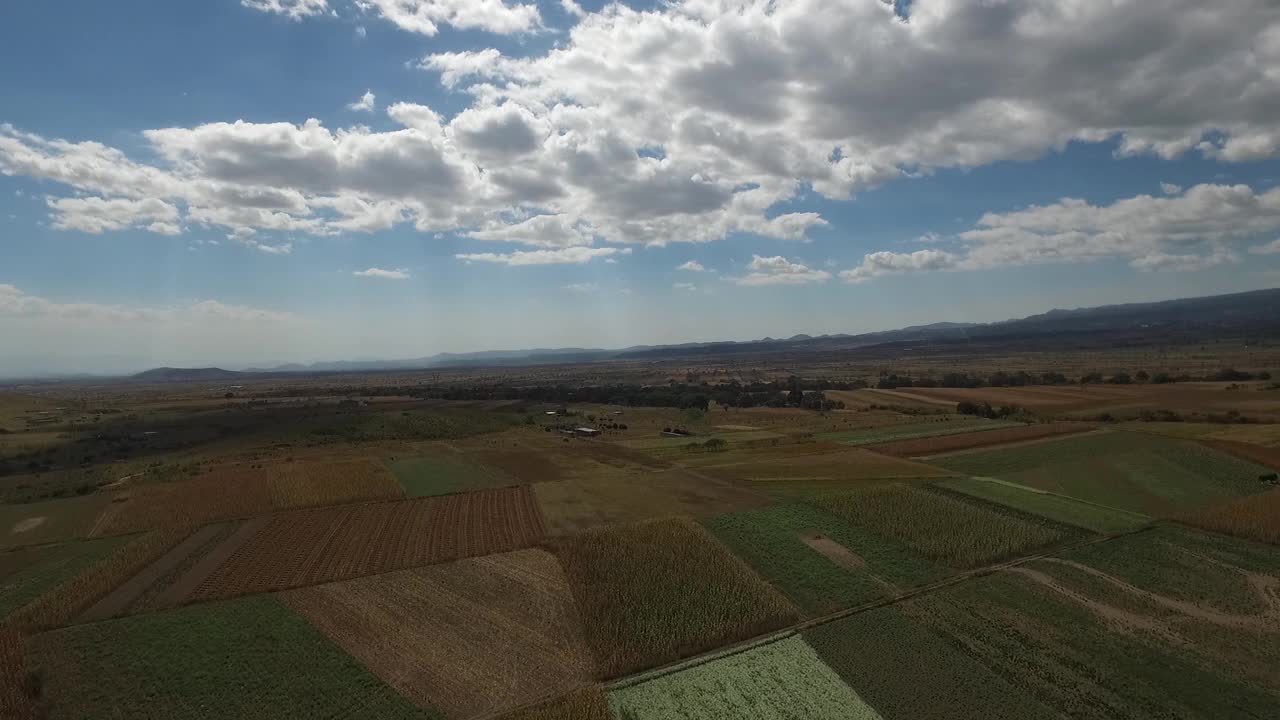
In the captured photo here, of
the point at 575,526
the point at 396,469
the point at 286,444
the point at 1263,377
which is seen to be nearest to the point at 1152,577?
the point at 575,526

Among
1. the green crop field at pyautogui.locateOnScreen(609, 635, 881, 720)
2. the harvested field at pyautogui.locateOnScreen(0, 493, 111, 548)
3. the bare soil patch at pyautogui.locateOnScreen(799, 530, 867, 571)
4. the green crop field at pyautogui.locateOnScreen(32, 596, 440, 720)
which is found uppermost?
the harvested field at pyautogui.locateOnScreen(0, 493, 111, 548)

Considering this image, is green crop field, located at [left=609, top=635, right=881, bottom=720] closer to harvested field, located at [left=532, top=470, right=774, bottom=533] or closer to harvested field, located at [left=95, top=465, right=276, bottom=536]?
harvested field, located at [left=532, top=470, right=774, bottom=533]

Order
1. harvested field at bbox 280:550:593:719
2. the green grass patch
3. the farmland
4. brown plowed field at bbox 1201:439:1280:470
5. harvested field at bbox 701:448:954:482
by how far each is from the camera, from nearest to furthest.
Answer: the farmland < harvested field at bbox 280:550:593:719 < brown plowed field at bbox 1201:439:1280:470 < the green grass patch < harvested field at bbox 701:448:954:482

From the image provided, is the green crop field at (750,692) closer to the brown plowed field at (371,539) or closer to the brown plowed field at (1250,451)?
the brown plowed field at (371,539)

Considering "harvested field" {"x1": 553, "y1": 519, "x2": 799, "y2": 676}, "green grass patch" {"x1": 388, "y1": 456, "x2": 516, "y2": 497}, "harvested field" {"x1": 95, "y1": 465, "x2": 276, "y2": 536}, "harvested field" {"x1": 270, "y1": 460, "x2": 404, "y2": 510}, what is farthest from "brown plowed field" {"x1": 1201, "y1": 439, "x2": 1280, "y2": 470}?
"harvested field" {"x1": 95, "y1": 465, "x2": 276, "y2": 536}

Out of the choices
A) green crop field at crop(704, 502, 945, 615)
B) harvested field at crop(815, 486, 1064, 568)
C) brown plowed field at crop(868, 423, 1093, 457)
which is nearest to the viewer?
green crop field at crop(704, 502, 945, 615)

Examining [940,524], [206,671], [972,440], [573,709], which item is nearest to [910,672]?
[573,709]

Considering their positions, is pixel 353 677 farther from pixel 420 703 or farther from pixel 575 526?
pixel 575 526
